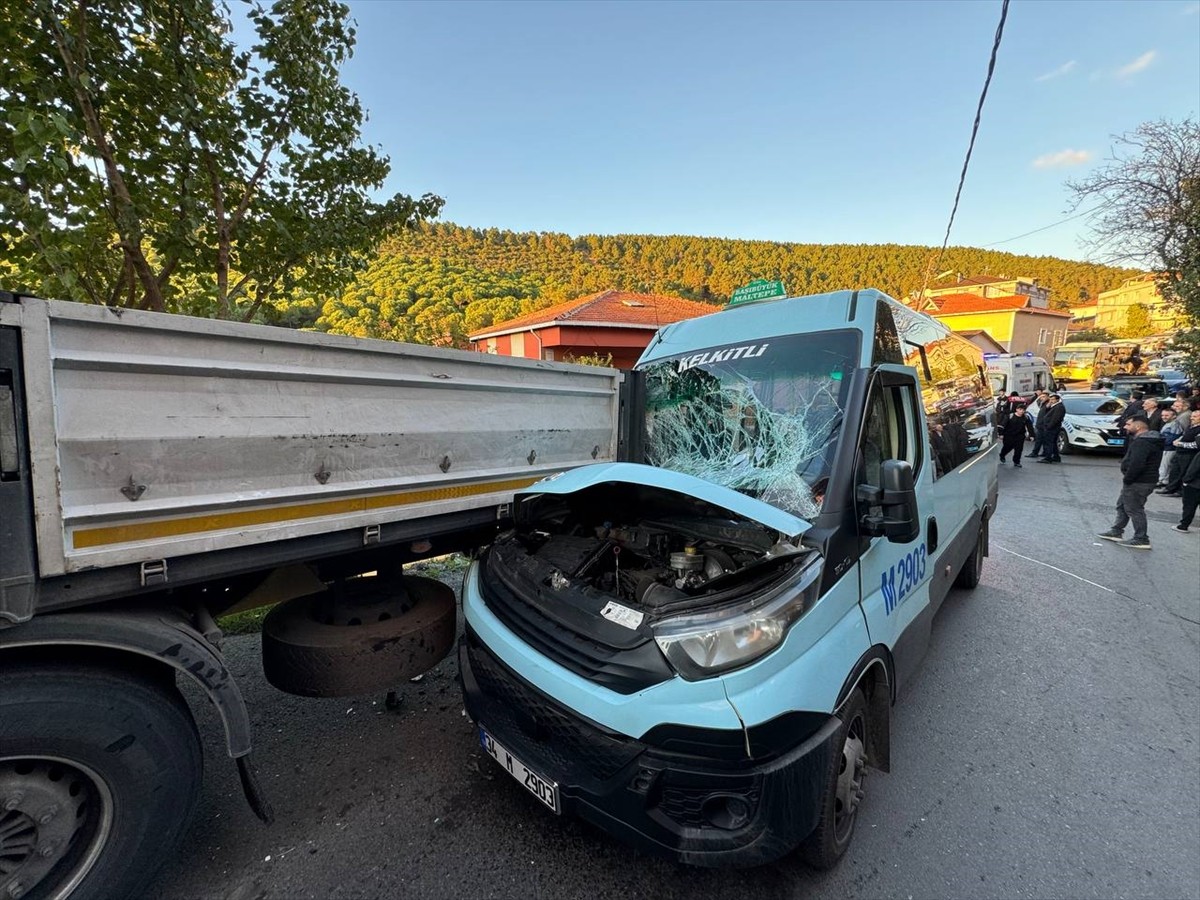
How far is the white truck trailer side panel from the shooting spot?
1.53 meters

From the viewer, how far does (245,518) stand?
1946 millimetres

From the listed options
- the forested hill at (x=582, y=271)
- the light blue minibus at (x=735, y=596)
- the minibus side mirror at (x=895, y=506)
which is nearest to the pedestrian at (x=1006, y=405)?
the light blue minibus at (x=735, y=596)

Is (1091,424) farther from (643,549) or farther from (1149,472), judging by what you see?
(643,549)

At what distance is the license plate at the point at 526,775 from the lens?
6.28 ft

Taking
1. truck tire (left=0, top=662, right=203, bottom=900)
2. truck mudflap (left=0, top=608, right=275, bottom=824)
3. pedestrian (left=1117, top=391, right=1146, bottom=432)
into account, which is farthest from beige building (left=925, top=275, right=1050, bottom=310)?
truck tire (left=0, top=662, right=203, bottom=900)

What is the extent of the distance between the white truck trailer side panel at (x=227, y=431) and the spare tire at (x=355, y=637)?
67cm

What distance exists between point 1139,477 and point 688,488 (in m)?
8.17

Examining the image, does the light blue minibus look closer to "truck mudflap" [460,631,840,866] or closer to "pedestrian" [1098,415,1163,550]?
"truck mudflap" [460,631,840,866]

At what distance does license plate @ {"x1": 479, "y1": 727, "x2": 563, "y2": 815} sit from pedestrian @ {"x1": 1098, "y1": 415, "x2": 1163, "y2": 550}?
28.3 feet

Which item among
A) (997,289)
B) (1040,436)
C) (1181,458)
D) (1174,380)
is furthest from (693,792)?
(997,289)

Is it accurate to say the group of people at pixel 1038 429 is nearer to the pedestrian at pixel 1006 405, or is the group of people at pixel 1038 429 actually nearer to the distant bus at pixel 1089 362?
the pedestrian at pixel 1006 405

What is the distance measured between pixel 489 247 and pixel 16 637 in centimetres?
7743

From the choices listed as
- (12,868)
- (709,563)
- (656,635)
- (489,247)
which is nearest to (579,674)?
(656,635)

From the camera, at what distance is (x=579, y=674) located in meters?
1.91
